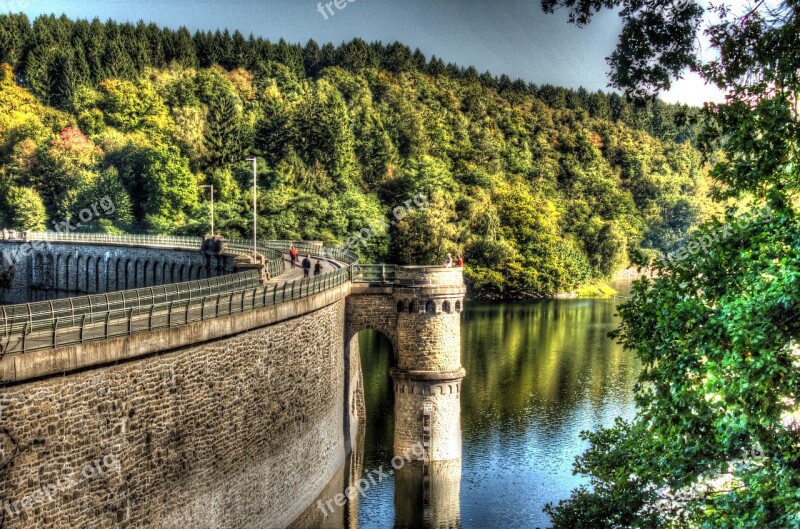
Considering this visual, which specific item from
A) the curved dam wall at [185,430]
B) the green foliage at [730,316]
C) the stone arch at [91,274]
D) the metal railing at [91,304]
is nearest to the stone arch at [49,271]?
the stone arch at [91,274]

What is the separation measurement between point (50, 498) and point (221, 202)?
66155 mm

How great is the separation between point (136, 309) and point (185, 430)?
10.9 ft

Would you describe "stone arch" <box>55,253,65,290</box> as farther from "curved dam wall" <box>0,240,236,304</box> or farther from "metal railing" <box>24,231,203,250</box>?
"metal railing" <box>24,231,203,250</box>

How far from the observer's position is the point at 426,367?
37344 mm

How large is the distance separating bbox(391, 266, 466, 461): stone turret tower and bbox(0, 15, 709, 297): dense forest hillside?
40.7 m

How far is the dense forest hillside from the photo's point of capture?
8388 centimetres

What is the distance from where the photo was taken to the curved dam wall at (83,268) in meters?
59.5

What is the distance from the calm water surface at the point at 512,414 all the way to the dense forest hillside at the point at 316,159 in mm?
15729

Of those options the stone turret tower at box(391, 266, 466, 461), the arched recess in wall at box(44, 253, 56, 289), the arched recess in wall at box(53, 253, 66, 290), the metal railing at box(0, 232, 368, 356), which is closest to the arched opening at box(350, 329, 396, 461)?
the stone turret tower at box(391, 266, 466, 461)

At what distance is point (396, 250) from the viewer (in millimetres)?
83250

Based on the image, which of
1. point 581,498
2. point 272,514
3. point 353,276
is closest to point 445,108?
point 353,276

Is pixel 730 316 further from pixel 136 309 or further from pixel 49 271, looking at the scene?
pixel 49 271

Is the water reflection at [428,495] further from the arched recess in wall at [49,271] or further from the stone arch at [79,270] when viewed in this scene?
the arched recess in wall at [49,271]

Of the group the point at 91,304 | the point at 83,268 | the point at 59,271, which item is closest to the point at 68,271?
the point at 59,271
